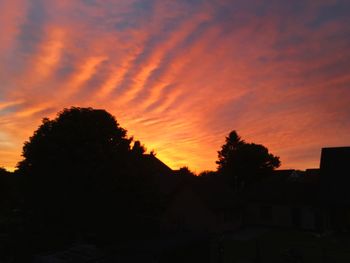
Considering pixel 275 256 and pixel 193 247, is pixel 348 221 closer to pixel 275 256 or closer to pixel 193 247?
pixel 275 256

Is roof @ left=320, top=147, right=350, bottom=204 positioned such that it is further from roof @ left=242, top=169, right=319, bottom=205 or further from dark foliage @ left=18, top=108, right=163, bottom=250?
dark foliage @ left=18, top=108, right=163, bottom=250

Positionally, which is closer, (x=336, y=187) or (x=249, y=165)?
(x=336, y=187)

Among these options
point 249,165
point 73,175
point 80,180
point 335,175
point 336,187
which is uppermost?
point 249,165

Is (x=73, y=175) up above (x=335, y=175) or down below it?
below

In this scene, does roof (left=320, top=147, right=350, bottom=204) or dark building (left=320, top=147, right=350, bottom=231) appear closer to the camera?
dark building (left=320, top=147, right=350, bottom=231)

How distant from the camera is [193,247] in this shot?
1911 cm

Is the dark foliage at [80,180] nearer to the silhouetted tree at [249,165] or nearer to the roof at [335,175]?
the roof at [335,175]

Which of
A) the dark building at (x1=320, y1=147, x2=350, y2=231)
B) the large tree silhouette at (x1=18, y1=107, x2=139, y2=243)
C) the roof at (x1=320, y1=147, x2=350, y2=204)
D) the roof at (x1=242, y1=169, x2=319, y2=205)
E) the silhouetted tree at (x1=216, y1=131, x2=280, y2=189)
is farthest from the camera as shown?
the silhouetted tree at (x1=216, y1=131, x2=280, y2=189)

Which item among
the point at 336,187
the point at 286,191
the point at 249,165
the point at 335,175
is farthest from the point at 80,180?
the point at 249,165

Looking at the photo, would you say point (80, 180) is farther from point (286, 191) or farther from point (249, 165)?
point (249, 165)

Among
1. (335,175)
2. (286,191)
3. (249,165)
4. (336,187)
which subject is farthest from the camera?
(249,165)

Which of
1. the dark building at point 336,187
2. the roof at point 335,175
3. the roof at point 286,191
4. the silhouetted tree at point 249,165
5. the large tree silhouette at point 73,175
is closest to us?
the large tree silhouette at point 73,175

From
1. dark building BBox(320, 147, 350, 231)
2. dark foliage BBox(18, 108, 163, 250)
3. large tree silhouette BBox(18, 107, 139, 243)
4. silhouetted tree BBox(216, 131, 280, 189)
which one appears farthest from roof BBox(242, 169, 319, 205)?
large tree silhouette BBox(18, 107, 139, 243)

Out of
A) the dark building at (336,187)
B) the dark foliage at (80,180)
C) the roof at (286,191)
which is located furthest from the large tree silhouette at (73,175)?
the dark building at (336,187)
